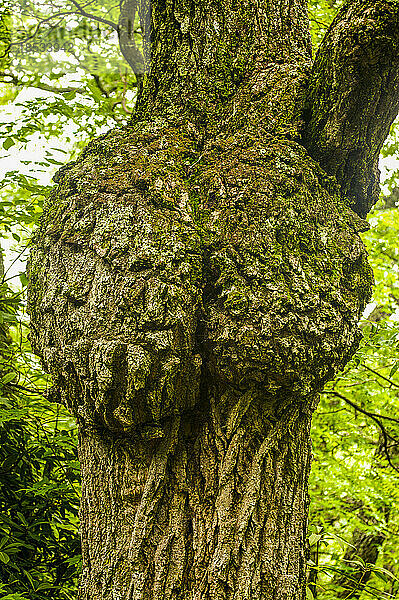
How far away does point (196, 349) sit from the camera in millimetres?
1329

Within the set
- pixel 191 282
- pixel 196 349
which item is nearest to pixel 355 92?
pixel 191 282

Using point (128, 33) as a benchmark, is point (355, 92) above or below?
below

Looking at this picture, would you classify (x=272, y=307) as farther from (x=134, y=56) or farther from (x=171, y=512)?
(x=134, y=56)

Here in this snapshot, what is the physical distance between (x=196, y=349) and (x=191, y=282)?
0.19 m

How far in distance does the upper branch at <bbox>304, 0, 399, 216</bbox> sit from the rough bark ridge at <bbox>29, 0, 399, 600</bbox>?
0.11 m

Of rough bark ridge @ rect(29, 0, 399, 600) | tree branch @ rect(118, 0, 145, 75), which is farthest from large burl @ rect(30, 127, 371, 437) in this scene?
tree branch @ rect(118, 0, 145, 75)

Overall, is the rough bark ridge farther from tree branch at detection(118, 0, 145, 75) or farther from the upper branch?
tree branch at detection(118, 0, 145, 75)

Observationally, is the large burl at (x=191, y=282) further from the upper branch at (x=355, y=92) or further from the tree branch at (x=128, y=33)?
the tree branch at (x=128, y=33)

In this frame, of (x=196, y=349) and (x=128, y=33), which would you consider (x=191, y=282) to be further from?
(x=128, y=33)

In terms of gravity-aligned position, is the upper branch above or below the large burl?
above

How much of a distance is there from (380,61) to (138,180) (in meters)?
0.77

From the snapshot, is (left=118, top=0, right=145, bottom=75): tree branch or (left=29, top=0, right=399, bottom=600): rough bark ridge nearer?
(left=29, top=0, right=399, bottom=600): rough bark ridge

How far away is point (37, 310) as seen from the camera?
4.70 ft

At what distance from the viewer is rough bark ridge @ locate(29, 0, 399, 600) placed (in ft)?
4.15
